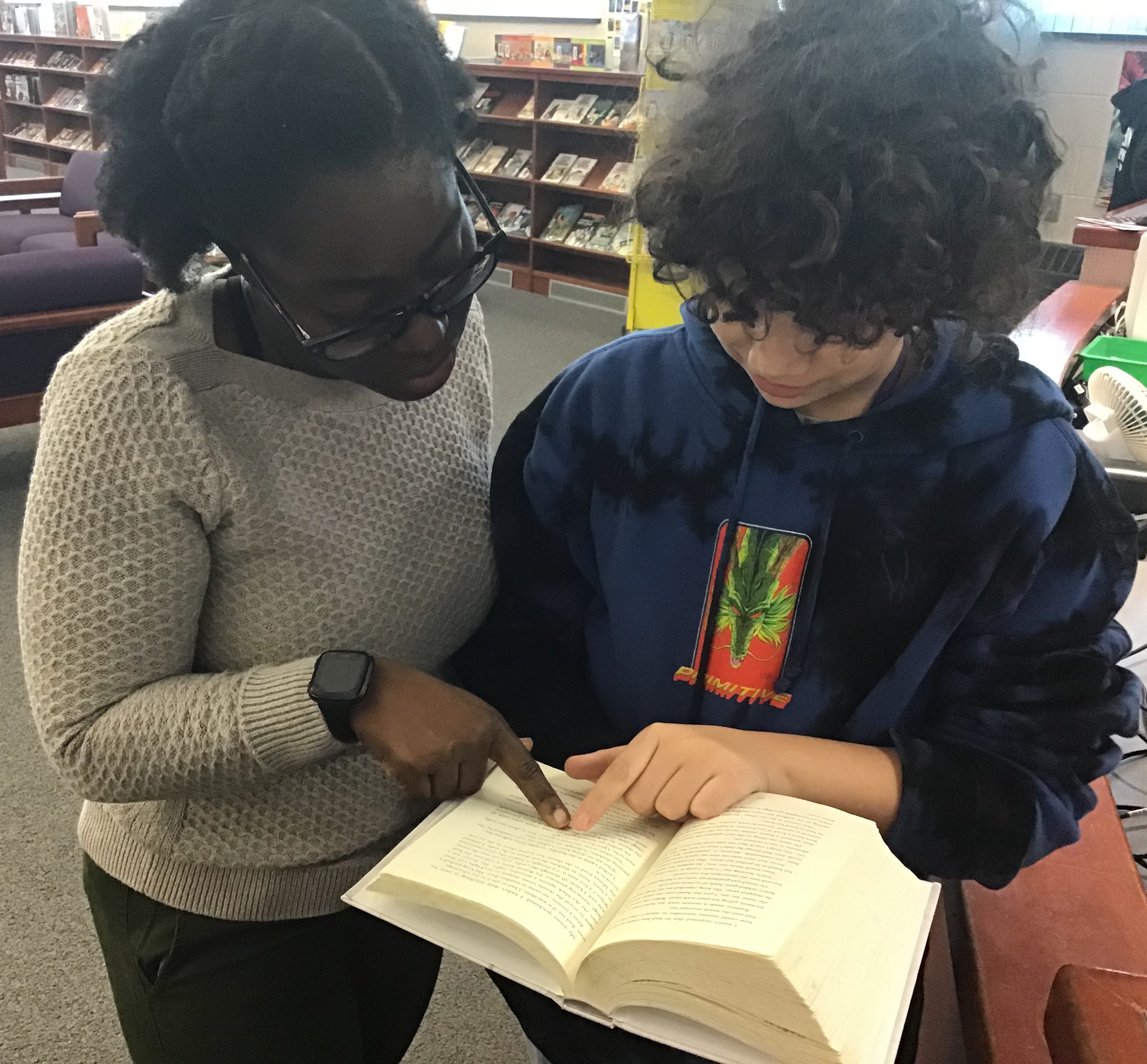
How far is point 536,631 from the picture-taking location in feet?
3.22

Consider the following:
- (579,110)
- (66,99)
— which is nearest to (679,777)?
(579,110)

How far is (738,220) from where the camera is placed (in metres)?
0.67

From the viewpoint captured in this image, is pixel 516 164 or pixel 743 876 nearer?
pixel 743 876

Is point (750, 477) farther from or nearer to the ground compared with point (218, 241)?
nearer to the ground

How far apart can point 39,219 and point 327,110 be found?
5.71m

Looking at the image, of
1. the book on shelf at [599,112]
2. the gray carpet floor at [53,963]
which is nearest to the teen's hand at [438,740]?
the gray carpet floor at [53,963]

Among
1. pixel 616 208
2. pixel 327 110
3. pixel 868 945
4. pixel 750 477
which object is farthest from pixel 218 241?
pixel 868 945

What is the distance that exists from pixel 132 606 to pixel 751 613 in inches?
19.4

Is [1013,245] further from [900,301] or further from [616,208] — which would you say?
[616,208]

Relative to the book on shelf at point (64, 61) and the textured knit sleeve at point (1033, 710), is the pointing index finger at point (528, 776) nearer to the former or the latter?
the textured knit sleeve at point (1033, 710)

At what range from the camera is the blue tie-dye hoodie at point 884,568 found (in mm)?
752

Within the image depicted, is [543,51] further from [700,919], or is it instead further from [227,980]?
[700,919]

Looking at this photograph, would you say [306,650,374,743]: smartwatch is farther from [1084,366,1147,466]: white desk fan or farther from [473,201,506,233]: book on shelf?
[1084,366,1147,466]: white desk fan

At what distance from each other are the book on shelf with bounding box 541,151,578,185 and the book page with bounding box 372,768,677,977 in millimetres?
5728
